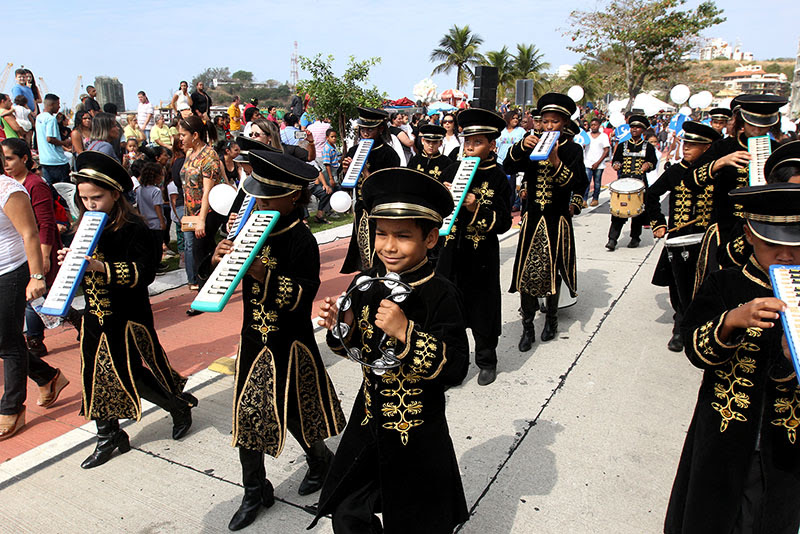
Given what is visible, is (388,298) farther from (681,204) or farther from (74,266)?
→ (681,204)

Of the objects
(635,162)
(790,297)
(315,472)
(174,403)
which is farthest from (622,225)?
(790,297)

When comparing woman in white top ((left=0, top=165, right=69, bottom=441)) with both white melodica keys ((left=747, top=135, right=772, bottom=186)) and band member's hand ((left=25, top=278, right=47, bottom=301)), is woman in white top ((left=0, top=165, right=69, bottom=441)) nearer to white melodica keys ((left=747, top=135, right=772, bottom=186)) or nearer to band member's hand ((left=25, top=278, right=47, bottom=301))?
band member's hand ((left=25, top=278, right=47, bottom=301))

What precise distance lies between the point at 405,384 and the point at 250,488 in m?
1.47

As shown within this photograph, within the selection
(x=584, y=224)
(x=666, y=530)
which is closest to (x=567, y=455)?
(x=666, y=530)

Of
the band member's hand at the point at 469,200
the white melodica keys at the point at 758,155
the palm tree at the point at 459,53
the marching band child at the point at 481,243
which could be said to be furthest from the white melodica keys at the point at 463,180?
the palm tree at the point at 459,53

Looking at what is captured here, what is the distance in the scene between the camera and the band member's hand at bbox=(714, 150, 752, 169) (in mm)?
4355

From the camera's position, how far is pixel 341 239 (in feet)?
35.7

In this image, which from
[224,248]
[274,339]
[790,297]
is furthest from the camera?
[274,339]

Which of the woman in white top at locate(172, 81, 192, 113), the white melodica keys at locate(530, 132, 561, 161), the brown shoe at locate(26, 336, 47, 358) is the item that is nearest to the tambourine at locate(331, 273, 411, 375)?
the white melodica keys at locate(530, 132, 561, 161)

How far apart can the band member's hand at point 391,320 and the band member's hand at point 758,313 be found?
125 cm

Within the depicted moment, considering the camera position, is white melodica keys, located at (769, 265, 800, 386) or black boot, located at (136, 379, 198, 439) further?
black boot, located at (136, 379, 198, 439)

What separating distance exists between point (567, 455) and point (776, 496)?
64.3 inches

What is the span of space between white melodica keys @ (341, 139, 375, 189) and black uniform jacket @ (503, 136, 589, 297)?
182 cm

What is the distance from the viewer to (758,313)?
2049 millimetres
